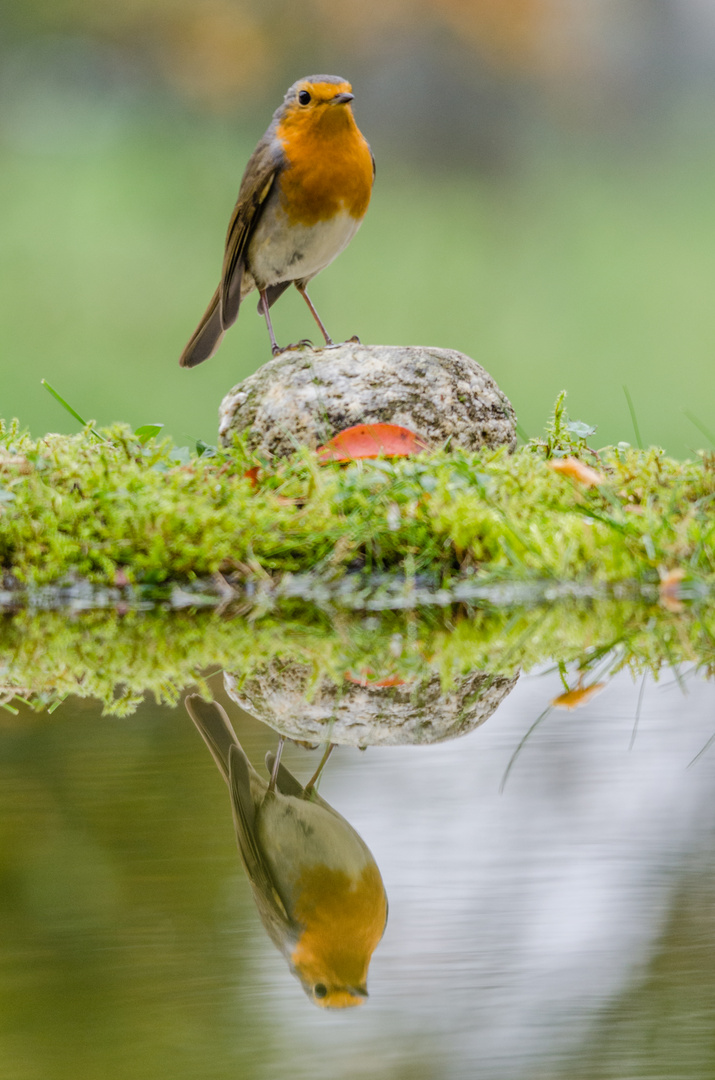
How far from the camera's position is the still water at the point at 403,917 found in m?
0.84

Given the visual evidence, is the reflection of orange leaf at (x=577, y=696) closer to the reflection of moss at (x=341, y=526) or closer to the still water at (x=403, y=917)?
the still water at (x=403, y=917)

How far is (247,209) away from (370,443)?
1.13 m

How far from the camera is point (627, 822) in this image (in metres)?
1.31

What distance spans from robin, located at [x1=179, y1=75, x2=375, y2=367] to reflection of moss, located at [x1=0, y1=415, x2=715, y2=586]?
116 centimetres

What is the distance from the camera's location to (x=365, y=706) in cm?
187

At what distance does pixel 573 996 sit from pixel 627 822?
0.42 m

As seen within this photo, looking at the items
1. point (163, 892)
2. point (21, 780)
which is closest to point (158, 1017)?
point (163, 892)

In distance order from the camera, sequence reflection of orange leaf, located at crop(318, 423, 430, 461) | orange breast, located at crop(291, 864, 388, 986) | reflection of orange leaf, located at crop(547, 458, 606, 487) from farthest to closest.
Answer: reflection of orange leaf, located at crop(318, 423, 430, 461)
reflection of orange leaf, located at crop(547, 458, 606, 487)
orange breast, located at crop(291, 864, 388, 986)

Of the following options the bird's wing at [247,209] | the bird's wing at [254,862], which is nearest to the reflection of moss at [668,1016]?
the bird's wing at [254,862]

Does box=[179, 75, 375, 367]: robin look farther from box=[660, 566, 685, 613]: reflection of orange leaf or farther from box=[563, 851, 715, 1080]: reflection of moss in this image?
box=[563, 851, 715, 1080]: reflection of moss

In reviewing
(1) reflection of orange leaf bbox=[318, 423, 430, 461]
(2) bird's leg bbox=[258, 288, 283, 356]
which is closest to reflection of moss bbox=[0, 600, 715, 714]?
(1) reflection of orange leaf bbox=[318, 423, 430, 461]

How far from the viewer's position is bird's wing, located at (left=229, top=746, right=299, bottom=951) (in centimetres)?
108

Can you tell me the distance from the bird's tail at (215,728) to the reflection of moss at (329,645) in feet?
0.37

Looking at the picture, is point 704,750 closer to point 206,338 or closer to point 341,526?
point 341,526
